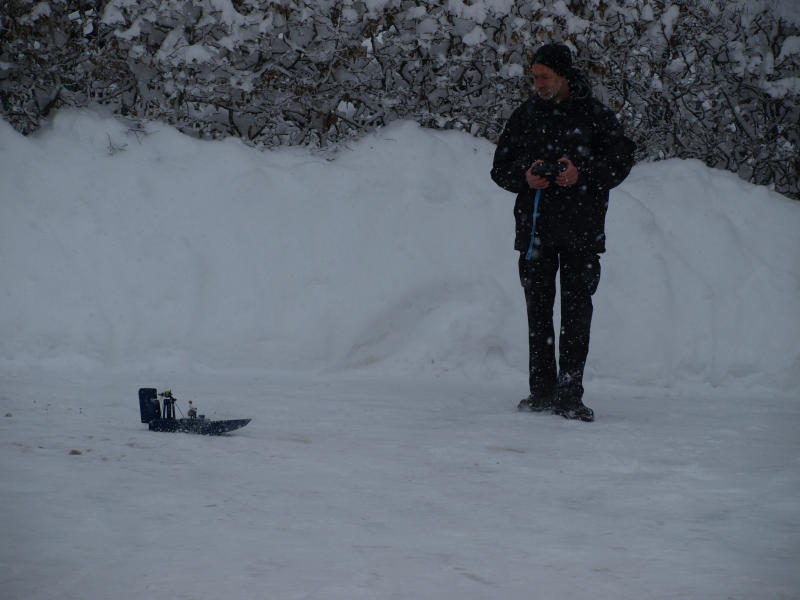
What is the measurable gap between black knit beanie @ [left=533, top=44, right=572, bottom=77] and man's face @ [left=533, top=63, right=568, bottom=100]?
0.02 meters

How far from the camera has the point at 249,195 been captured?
6.50m

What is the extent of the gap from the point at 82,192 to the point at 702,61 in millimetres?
4811

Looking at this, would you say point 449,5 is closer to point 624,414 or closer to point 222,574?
point 624,414

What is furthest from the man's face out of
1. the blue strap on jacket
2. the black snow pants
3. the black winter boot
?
the black winter boot

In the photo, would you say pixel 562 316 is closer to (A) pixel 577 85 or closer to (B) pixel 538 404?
(B) pixel 538 404

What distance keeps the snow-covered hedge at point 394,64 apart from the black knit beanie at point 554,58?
2179 millimetres

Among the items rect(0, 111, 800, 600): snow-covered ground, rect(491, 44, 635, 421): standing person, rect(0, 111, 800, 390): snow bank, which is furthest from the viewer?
rect(0, 111, 800, 390): snow bank

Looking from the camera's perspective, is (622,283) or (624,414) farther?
(622,283)

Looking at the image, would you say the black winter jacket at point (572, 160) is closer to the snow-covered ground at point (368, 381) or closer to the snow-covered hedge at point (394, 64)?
the snow-covered ground at point (368, 381)

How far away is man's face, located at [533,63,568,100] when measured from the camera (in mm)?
4512

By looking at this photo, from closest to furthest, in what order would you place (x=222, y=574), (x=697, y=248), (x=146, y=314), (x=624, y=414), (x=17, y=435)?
1. (x=222, y=574)
2. (x=17, y=435)
3. (x=624, y=414)
4. (x=146, y=314)
5. (x=697, y=248)

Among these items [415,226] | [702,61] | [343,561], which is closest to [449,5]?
[415,226]

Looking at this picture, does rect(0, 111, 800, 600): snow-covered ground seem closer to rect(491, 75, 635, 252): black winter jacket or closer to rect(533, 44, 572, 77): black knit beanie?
rect(491, 75, 635, 252): black winter jacket

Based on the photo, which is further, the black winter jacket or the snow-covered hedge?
the snow-covered hedge
